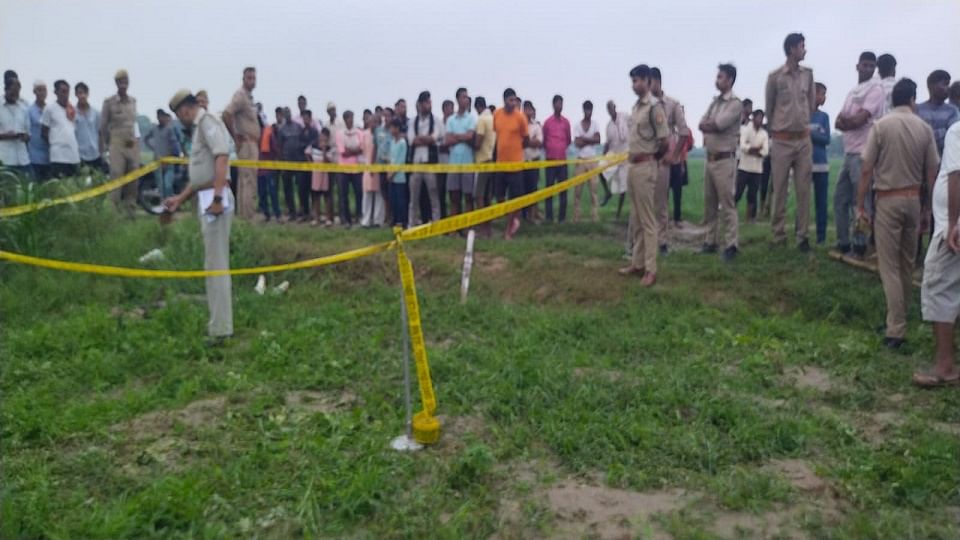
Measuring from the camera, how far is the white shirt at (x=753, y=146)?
1205 centimetres

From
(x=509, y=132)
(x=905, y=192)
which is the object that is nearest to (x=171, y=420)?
(x=905, y=192)

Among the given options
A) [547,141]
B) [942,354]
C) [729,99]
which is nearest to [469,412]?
[942,354]

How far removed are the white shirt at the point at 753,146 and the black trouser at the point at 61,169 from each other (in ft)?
33.8

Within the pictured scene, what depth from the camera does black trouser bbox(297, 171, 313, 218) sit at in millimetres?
13289

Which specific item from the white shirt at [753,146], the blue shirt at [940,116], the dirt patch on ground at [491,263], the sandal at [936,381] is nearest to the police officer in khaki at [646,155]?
the dirt patch on ground at [491,263]

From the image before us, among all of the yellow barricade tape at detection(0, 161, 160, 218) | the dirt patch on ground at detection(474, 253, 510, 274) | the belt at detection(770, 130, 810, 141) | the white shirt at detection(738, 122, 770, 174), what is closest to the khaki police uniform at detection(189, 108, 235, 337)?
the dirt patch on ground at detection(474, 253, 510, 274)

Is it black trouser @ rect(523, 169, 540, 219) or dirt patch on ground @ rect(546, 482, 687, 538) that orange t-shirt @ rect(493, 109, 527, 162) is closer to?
black trouser @ rect(523, 169, 540, 219)

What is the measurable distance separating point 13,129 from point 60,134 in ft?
2.43

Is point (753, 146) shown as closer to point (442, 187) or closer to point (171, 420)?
point (442, 187)

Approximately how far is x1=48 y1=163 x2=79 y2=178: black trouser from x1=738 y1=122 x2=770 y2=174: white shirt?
10.3 meters

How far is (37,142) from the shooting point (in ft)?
37.9

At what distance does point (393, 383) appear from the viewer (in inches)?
217

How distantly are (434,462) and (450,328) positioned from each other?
8.66 feet

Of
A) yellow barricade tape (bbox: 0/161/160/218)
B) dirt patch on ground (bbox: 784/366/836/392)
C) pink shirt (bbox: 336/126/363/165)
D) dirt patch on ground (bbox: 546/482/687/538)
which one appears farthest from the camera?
pink shirt (bbox: 336/126/363/165)
